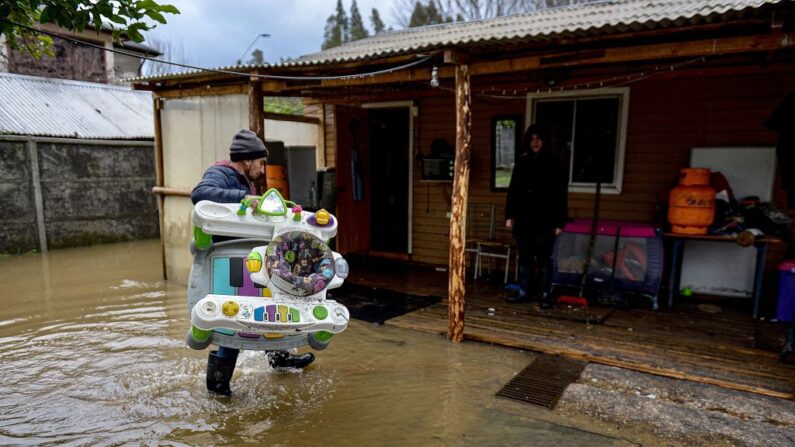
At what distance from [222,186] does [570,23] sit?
481 centimetres

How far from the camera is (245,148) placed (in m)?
3.37

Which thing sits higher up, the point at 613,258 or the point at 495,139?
the point at 495,139

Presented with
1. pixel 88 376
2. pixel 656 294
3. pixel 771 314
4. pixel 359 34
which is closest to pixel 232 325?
pixel 88 376

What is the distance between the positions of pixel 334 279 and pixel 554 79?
4.57 m

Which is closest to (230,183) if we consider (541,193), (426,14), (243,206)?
(243,206)

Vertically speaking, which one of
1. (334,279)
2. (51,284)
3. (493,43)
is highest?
(493,43)

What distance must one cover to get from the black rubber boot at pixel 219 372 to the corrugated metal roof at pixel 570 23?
3105mm

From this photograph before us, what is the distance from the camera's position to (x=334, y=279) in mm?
3133

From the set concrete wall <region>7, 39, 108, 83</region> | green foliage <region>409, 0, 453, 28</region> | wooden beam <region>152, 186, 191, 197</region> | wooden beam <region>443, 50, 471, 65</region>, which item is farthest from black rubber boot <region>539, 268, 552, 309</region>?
green foliage <region>409, 0, 453, 28</region>

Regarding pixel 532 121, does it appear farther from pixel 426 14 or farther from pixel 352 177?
pixel 426 14

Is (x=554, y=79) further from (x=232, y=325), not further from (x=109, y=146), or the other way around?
(x=109, y=146)

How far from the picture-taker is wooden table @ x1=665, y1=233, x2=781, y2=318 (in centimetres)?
533

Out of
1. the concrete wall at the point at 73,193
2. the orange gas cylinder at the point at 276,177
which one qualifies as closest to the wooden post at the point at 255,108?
the orange gas cylinder at the point at 276,177

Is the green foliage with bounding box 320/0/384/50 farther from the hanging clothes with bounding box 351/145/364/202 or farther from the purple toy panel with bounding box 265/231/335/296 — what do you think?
the purple toy panel with bounding box 265/231/335/296
